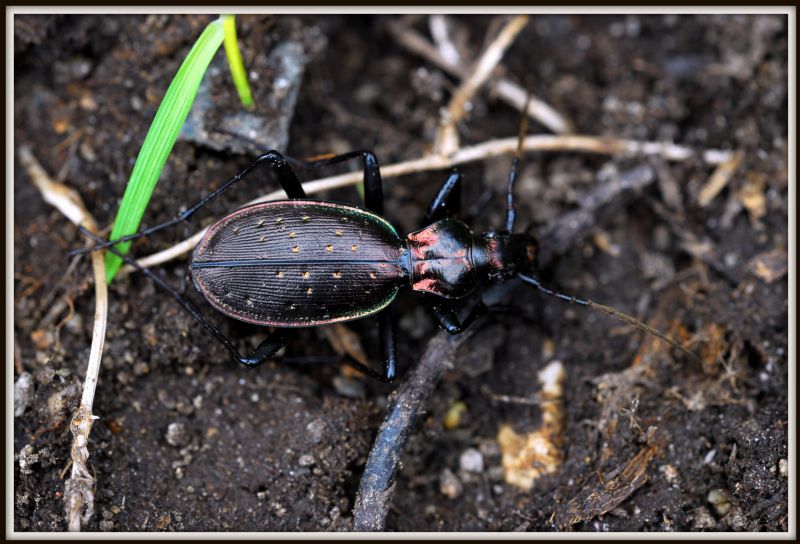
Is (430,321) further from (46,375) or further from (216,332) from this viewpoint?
(46,375)

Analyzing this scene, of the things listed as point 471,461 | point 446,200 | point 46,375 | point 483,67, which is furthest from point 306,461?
point 483,67

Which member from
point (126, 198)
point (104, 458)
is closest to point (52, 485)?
point (104, 458)

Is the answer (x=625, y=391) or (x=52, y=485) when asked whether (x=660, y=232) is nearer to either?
(x=625, y=391)

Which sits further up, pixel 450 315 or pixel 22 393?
pixel 450 315

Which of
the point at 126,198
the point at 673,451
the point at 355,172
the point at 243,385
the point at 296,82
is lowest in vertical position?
the point at 673,451

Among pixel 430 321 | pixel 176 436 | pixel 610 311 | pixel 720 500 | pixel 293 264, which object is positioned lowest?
pixel 720 500

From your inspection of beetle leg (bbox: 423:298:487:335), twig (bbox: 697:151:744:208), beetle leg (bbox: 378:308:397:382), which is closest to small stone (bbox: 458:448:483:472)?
beetle leg (bbox: 378:308:397:382)

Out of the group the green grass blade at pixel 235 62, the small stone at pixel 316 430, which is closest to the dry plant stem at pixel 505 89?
the green grass blade at pixel 235 62
